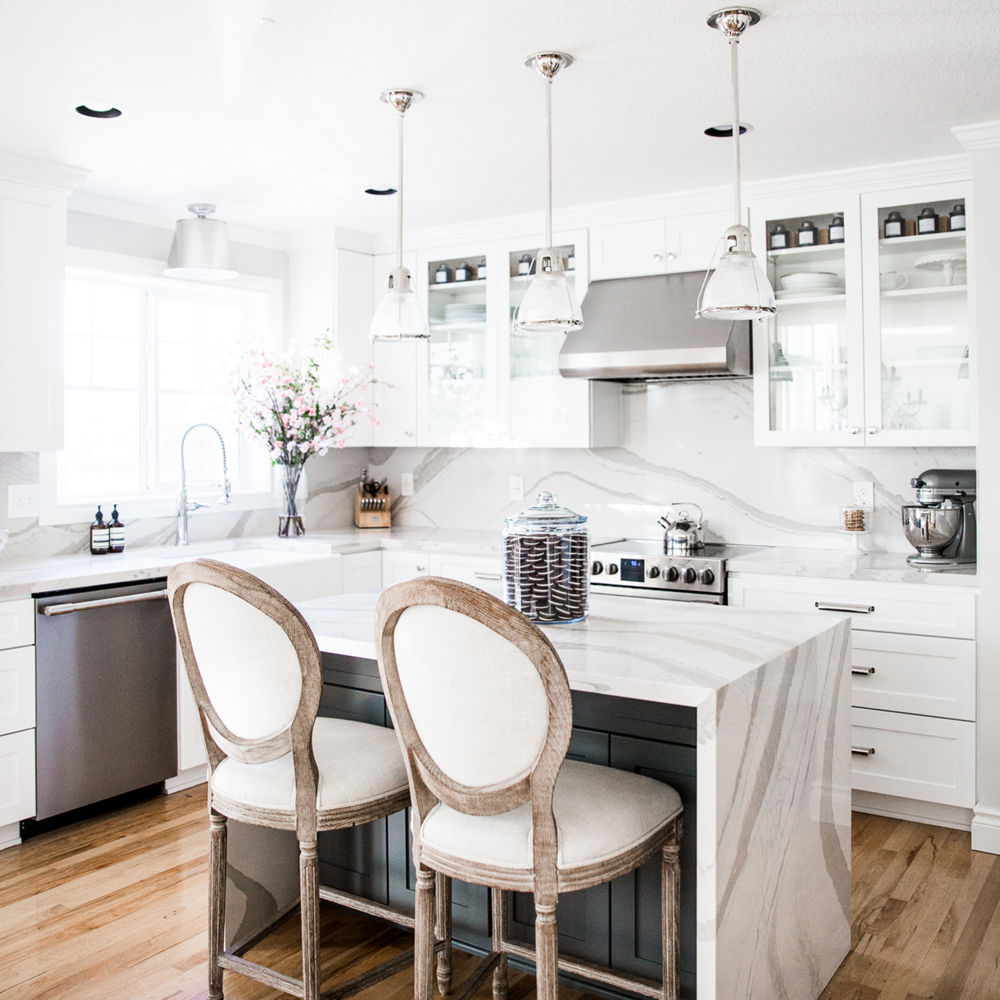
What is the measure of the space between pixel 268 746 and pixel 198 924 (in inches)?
38.6

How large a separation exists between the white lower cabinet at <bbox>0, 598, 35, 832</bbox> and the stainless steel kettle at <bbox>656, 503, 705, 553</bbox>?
2431 mm

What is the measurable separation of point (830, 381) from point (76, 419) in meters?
3.17

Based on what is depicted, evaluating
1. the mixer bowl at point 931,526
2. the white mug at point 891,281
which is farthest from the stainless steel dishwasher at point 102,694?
the white mug at point 891,281

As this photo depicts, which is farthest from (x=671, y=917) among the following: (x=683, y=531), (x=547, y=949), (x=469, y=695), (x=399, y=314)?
(x=683, y=531)

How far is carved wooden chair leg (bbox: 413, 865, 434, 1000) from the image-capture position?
6.31 feet

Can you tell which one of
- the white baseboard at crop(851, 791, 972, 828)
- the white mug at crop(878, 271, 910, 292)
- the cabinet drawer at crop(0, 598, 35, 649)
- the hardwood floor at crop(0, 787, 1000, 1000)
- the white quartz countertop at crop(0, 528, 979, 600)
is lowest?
the hardwood floor at crop(0, 787, 1000, 1000)

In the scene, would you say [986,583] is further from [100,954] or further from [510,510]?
[100,954]

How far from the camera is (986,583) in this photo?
130 inches

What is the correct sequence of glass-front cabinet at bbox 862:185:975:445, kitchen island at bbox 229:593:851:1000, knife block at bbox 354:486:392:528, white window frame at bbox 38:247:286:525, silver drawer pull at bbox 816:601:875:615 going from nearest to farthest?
kitchen island at bbox 229:593:851:1000 < silver drawer pull at bbox 816:601:875:615 < glass-front cabinet at bbox 862:185:975:445 < white window frame at bbox 38:247:286:525 < knife block at bbox 354:486:392:528

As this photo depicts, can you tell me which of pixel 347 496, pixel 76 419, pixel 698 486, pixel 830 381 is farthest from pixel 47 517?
pixel 830 381

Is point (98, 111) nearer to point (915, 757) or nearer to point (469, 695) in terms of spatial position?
point (469, 695)

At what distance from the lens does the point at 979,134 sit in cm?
328

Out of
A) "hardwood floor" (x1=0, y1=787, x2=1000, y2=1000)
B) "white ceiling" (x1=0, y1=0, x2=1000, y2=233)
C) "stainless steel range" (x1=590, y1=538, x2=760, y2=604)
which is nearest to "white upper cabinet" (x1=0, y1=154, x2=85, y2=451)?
"white ceiling" (x1=0, y1=0, x2=1000, y2=233)

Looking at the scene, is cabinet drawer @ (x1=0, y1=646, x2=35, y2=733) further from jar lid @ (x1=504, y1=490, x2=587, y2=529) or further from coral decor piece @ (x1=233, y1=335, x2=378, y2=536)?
jar lid @ (x1=504, y1=490, x2=587, y2=529)
